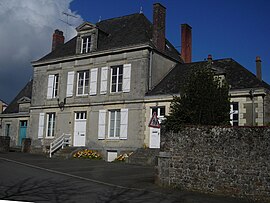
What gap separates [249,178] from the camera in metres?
9.30

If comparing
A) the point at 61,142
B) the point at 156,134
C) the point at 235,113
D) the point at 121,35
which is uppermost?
the point at 121,35

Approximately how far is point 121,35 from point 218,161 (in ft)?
49.3

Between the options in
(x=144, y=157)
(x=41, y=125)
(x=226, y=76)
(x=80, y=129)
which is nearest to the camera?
(x=144, y=157)

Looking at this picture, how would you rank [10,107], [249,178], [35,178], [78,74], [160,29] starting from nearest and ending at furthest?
[249,178] < [35,178] < [160,29] < [78,74] < [10,107]

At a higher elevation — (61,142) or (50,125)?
(50,125)

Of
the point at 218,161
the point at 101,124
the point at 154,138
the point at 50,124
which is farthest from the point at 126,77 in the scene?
the point at 218,161

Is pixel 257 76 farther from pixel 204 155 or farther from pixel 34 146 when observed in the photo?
pixel 34 146

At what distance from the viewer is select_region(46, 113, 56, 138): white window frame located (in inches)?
955

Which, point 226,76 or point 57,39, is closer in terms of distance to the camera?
point 226,76

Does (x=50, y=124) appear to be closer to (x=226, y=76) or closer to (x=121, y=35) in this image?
(x=121, y=35)

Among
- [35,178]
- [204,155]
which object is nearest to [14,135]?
[35,178]

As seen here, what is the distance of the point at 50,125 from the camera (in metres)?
24.6

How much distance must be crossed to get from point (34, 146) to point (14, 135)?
461 centimetres

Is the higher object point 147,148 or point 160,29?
point 160,29
